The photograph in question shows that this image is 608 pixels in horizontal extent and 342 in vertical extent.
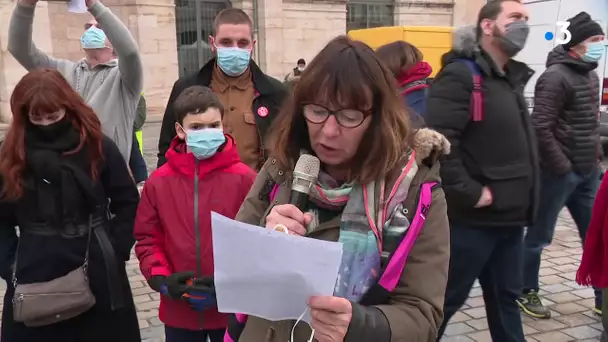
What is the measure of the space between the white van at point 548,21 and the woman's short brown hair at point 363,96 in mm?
8760

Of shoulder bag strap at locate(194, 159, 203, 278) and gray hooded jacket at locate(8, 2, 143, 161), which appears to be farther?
gray hooded jacket at locate(8, 2, 143, 161)

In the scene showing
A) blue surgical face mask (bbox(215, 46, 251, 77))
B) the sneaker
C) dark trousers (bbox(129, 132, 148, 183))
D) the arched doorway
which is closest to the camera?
blue surgical face mask (bbox(215, 46, 251, 77))

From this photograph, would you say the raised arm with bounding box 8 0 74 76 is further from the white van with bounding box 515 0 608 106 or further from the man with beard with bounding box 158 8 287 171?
the white van with bounding box 515 0 608 106

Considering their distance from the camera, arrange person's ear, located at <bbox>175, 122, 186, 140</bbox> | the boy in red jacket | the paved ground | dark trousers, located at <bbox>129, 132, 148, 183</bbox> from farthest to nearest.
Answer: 1. dark trousers, located at <bbox>129, 132, 148, 183</bbox>
2. the paved ground
3. person's ear, located at <bbox>175, 122, 186, 140</bbox>
4. the boy in red jacket

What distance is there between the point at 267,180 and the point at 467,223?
5.44 feet

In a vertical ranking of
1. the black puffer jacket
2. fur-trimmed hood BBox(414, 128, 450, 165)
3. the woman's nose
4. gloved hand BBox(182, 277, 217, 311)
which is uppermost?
the woman's nose

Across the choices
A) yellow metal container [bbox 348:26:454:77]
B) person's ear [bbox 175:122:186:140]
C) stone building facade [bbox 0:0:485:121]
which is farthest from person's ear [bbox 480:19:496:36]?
stone building facade [bbox 0:0:485:121]

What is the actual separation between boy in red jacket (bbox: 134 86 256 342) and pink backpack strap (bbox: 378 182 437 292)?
4.65 feet

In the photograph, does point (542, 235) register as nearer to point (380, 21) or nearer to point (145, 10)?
point (145, 10)

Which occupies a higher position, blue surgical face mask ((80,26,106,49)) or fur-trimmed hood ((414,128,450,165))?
blue surgical face mask ((80,26,106,49))

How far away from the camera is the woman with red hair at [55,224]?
2670 millimetres

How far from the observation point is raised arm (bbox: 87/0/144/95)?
11.3ft

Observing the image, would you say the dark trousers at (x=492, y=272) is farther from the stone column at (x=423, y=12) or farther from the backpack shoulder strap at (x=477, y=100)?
the stone column at (x=423, y=12)

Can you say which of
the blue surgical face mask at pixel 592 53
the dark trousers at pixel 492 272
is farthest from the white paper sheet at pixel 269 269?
the blue surgical face mask at pixel 592 53
